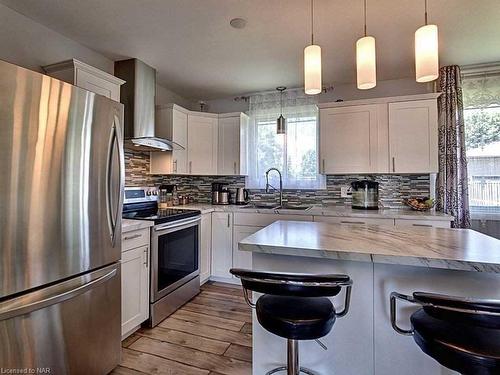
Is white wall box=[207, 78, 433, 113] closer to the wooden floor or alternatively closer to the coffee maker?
the coffee maker

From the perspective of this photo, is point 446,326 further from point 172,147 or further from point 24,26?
point 24,26

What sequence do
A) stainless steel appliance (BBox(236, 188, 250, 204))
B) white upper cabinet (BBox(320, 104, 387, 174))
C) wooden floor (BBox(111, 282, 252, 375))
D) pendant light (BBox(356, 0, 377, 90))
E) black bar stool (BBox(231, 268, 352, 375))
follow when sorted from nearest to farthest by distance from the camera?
black bar stool (BBox(231, 268, 352, 375)) → pendant light (BBox(356, 0, 377, 90)) → wooden floor (BBox(111, 282, 252, 375)) → white upper cabinet (BBox(320, 104, 387, 174)) → stainless steel appliance (BBox(236, 188, 250, 204))

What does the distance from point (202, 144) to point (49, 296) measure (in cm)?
261

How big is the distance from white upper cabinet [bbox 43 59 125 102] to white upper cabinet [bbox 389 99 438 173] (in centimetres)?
285

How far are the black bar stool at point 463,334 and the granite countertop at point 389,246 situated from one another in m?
0.24

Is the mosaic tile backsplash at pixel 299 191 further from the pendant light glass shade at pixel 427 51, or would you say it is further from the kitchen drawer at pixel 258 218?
the pendant light glass shade at pixel 427 51

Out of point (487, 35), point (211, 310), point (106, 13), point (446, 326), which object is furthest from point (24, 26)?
point (487, 35)

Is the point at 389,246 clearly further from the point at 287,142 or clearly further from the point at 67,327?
the point at 287,142

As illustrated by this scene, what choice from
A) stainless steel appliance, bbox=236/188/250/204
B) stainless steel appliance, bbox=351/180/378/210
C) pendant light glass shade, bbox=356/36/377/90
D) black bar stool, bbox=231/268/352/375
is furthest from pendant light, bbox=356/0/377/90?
stainless steel appliance, bbox=236/188/250/204

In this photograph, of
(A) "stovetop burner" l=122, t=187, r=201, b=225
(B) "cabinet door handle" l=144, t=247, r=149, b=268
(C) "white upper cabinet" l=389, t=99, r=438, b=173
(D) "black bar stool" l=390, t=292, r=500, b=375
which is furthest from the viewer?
(C) "white upper cabinet" l=389, t=99, r=438, b=173

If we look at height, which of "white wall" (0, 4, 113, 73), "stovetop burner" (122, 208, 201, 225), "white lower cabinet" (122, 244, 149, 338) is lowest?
"white lower cabinet" (122, 244, 149, 338)

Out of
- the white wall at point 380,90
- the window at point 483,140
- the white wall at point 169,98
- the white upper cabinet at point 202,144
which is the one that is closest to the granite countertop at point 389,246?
the window at point 483,140

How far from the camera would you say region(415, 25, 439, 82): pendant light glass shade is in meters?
1.40

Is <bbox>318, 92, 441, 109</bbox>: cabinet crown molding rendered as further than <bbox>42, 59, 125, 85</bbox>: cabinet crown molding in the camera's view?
Yes
